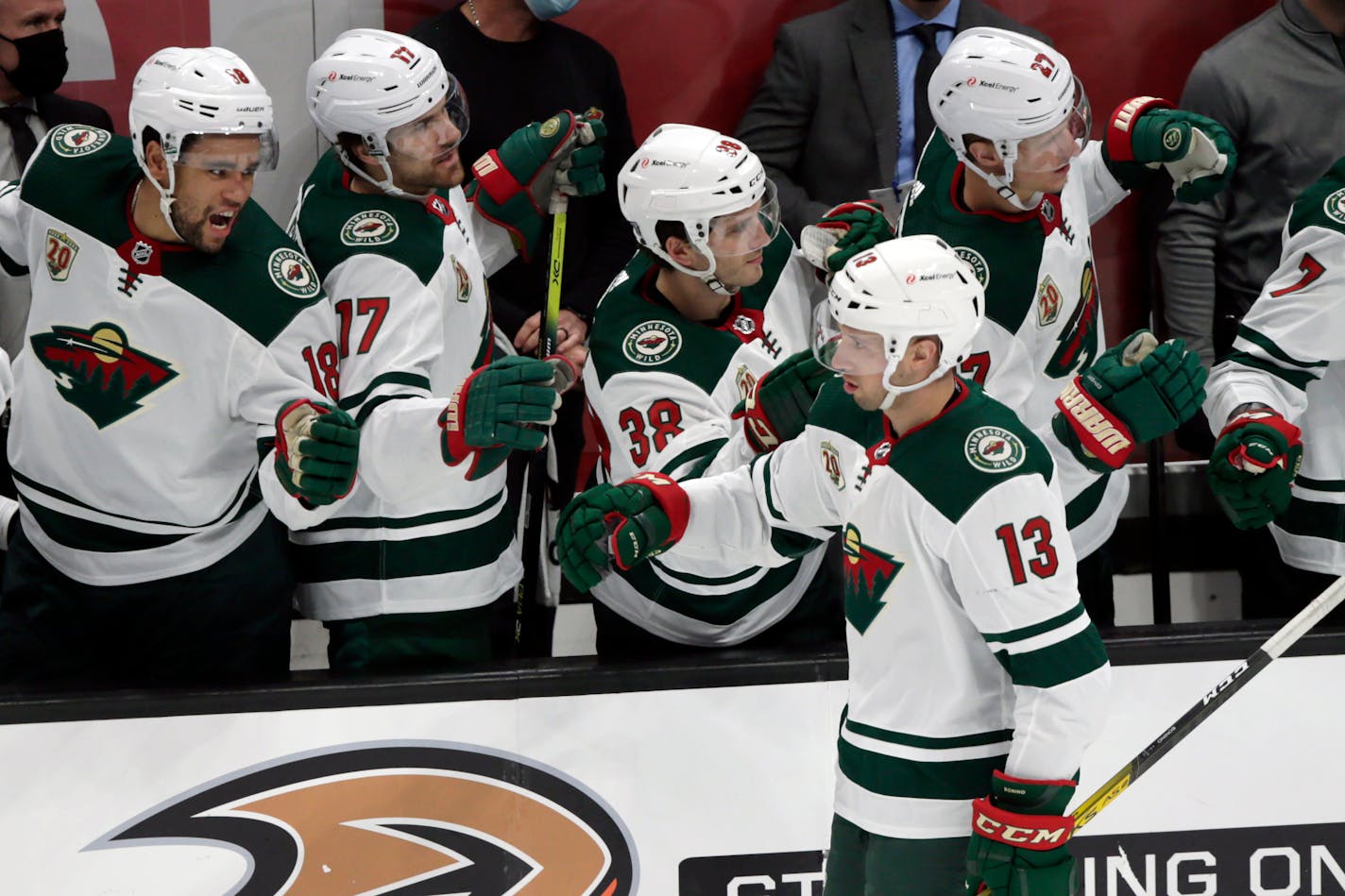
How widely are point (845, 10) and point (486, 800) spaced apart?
7.03 ft

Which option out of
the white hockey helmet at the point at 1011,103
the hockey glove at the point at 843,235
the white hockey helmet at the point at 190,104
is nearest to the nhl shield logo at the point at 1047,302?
the white hockey helmet at the point at 1011,103

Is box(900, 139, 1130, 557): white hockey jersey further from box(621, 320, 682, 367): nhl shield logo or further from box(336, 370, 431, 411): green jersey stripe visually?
box(336, 370, 431, 411): green jersey stripe

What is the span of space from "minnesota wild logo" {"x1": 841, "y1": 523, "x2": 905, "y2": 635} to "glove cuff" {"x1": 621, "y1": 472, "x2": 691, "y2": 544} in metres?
0.39

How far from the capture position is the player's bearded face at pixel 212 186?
299 centimetres

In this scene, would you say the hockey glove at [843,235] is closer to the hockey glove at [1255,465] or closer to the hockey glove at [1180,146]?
the hockey glove at [1180,146]

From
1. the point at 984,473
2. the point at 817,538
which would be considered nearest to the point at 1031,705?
the point at 984,473

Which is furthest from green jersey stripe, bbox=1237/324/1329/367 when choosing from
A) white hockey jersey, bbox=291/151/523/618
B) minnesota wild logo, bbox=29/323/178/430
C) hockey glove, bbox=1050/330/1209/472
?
minnesota wild logo, bbox=29/323/178/430

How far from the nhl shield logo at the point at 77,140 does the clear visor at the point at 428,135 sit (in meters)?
0.54

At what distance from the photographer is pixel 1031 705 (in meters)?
2.27

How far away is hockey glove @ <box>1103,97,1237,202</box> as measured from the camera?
3.29 metres

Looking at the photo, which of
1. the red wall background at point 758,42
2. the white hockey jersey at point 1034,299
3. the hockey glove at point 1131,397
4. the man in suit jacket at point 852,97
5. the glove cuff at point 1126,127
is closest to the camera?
the hockey glove at point 1131,397

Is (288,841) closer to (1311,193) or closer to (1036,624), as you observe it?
(1036,624)

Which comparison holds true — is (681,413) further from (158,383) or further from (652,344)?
(158,383)

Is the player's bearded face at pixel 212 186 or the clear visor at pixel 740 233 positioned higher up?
the player's bearded face at pixel 212 186
